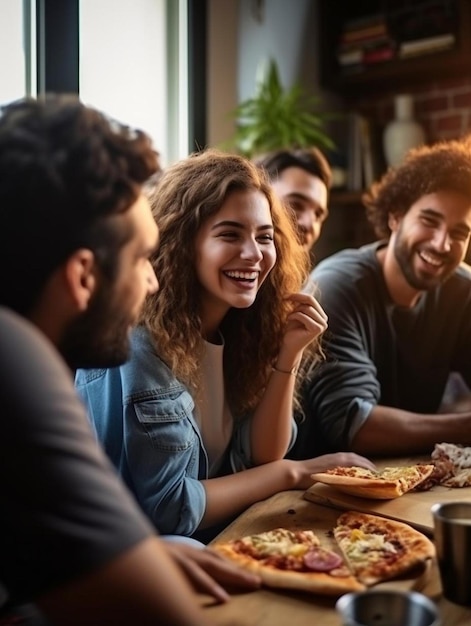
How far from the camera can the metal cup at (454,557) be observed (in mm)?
953

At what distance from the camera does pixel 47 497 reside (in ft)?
2.19

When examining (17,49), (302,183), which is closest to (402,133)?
(302,183)

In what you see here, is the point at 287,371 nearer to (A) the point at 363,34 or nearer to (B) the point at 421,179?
(B) the point at 421,179

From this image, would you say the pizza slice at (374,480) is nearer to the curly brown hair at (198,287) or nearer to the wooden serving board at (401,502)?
the wooden serving board at (401,502)

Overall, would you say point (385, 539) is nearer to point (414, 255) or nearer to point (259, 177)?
point (259, 177)

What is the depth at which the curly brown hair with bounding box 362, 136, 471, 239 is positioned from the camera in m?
2.13

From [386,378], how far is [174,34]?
181 centimetres

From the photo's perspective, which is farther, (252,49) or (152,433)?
(252,49)

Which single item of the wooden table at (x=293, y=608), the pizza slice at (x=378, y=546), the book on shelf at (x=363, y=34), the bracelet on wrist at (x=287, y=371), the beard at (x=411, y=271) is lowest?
the wooden table at (x=293, y=608)

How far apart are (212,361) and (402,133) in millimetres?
2138

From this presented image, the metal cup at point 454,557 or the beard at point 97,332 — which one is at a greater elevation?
the beard at point 97,332

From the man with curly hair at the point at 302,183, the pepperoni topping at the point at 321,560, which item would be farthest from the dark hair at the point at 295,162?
the pepperoni topping at the point at 321,560

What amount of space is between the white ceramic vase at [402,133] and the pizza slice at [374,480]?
213 cm

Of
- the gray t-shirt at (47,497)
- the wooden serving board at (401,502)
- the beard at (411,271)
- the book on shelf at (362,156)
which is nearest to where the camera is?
the gray t-shirt at (47,497)
